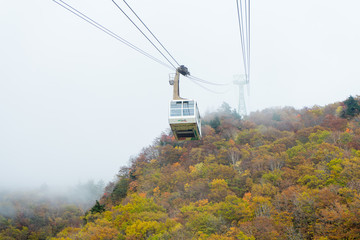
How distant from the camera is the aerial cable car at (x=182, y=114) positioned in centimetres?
1756

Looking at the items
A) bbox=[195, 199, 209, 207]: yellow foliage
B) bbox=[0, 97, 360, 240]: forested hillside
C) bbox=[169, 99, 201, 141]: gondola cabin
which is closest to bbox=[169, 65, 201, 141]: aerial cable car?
bbox=[169, 99, 201, 141]: gondola cabin

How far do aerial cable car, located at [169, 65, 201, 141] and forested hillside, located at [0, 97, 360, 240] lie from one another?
10.2m

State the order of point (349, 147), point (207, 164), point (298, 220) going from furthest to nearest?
point (207, 164)
point (349, 147)
point (298, 220)

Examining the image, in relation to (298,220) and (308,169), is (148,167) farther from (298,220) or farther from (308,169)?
(298,220)

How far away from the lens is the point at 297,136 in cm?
4372

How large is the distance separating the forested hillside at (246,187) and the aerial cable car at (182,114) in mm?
10241

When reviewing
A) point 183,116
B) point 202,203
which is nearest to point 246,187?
point 202,203

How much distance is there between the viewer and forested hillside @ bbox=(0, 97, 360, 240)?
78.9 ft

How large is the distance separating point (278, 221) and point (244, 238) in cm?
365

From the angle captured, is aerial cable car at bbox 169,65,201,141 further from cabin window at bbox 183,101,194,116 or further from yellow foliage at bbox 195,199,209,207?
yellow foliage at bbox 195,199,209,207

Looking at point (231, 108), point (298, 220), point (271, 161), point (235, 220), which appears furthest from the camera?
point (231, 108)

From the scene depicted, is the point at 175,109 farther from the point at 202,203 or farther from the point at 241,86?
the point at 241,86

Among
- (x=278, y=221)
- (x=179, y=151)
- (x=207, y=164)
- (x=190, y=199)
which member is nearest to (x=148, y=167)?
(x=179, y=151)

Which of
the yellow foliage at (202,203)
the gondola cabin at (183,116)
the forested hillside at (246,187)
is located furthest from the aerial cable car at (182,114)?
the yellow foliage at (202,203)
